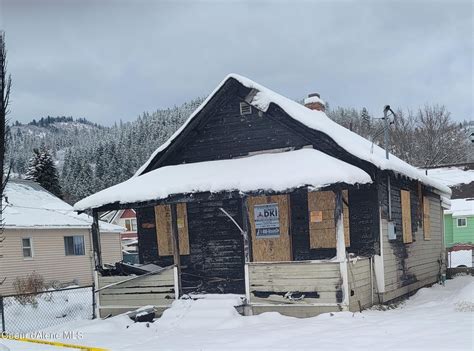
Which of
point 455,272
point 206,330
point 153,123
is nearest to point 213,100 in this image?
point 206,330

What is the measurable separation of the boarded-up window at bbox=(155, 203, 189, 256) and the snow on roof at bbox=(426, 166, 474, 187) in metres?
27.0

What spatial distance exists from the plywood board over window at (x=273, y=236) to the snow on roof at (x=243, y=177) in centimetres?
110

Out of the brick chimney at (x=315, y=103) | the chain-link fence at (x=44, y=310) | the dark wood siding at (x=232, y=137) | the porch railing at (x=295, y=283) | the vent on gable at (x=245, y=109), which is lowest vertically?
the chain-link fence at (x=44, y=310)

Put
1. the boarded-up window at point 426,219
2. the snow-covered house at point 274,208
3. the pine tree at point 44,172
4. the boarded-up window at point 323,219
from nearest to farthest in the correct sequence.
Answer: the snow-covered house at point 274,208 → the boarded-up window at point 323,219 → the boarded-up window at point 426,219 → the pine tree at point 44,172

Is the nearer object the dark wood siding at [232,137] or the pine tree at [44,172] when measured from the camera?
the dark wood siding at [232,137]

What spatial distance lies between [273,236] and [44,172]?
3575cm

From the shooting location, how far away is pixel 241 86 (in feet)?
40.8

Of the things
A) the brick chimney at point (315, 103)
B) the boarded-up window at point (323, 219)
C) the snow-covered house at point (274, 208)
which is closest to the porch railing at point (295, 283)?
the snow-covered house at point (274, 208)

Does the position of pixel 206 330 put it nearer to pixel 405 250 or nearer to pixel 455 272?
pixel 405 250

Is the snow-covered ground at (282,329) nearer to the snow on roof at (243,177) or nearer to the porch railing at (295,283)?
the porch railing at (295,283)

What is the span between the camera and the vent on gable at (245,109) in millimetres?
12578

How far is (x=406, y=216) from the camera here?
520 inches

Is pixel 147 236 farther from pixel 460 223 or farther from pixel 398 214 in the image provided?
pixel 460 223

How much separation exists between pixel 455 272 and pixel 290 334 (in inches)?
526
